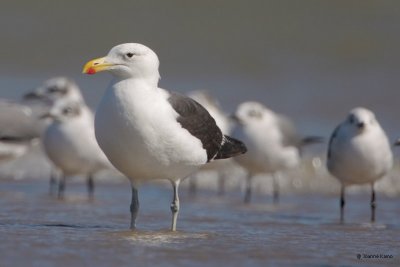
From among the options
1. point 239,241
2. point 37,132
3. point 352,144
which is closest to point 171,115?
point 239,241

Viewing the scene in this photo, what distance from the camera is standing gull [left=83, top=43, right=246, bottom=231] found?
6484 mm

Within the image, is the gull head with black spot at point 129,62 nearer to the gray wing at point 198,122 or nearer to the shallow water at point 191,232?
the gray wing at point 198,122

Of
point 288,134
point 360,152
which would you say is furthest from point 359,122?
point 288,134

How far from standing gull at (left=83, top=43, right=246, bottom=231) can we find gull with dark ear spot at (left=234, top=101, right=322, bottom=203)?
4812 mm

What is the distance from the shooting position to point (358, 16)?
2277 cm

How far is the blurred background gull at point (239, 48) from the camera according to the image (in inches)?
698

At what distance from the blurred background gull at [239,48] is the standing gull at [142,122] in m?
8.60

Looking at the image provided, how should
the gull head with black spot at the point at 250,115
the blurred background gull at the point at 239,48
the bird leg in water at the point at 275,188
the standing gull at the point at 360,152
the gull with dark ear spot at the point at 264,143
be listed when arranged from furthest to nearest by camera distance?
the blurred background gull at the point at 239,48 → the gull head with black spot at the point at 250,115 → the gull with dark ear spot at the point at 264,143 → the bird leg in water at the point at 275,188 → the standing gull at the point at 360,152

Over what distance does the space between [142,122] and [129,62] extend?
477mm

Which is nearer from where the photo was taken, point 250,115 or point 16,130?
point 16,130

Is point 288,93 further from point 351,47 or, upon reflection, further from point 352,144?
point 352,144

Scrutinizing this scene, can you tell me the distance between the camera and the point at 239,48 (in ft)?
69.9

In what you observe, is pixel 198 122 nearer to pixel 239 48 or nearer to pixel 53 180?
pixel 53 180

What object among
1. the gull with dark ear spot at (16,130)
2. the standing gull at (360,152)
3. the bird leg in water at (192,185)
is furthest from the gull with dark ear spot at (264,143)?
the gull with dark ear spot at (16,130)
